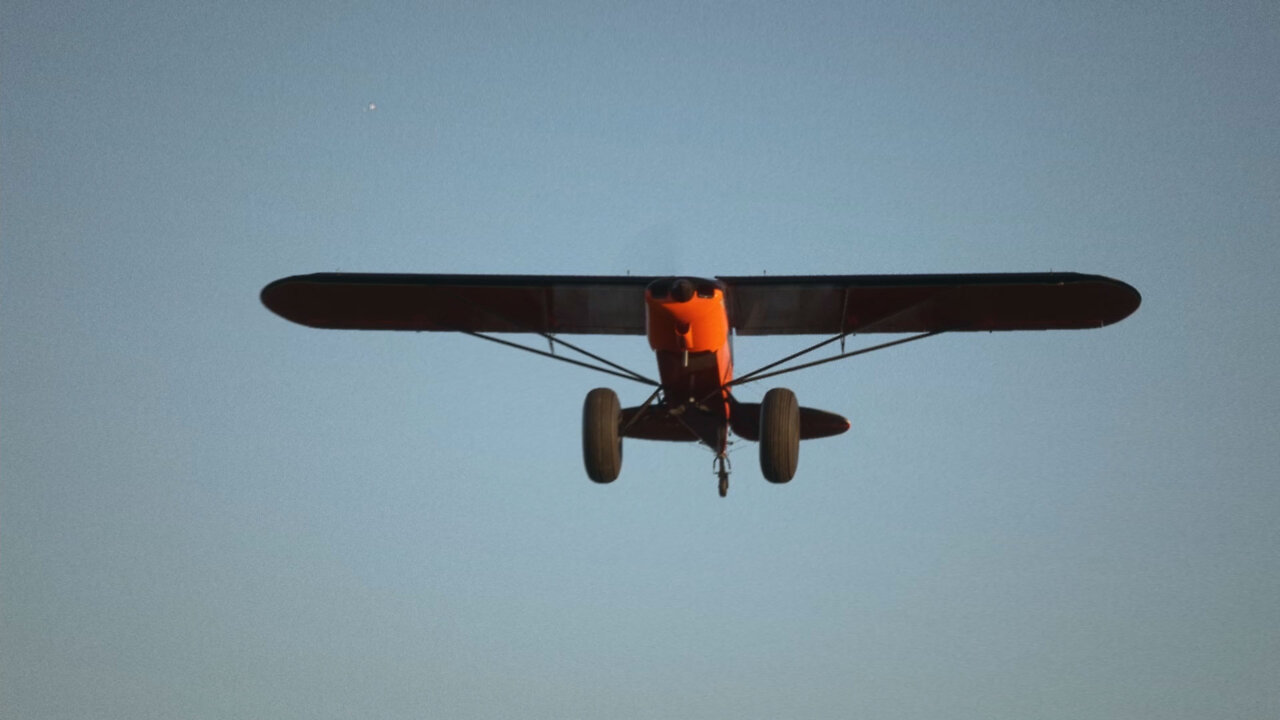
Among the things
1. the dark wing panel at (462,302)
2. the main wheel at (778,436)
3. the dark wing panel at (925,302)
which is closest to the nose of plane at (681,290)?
the main wheel at (778,436)

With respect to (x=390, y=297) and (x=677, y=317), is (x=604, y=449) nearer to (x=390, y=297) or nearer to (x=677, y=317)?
(x=677, y=317)

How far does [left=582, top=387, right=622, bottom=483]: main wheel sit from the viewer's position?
1562 centimetres

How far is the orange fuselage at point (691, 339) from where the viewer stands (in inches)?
595

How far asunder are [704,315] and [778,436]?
160 centimetres

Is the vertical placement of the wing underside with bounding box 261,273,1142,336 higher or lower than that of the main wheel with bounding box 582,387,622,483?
higher

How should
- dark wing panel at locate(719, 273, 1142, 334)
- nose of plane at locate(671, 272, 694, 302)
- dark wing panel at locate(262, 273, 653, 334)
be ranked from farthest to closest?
dark wing panel at locate(262, 273, 653, 334)
dark wing panel at locate(719, 273, 1142, 334)
nose of plane at locate(671, 272, 694, 302)

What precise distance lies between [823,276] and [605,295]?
2876mm

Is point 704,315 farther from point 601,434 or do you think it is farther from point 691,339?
point 601,434

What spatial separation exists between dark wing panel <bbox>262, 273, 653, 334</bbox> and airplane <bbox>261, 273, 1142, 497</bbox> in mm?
20

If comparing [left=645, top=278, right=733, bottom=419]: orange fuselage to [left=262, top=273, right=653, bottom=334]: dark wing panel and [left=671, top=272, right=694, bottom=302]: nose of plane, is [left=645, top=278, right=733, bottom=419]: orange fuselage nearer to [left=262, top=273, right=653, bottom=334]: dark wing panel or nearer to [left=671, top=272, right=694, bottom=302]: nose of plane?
[left=671, top=272, right=694, bottom=302]: nose of plane

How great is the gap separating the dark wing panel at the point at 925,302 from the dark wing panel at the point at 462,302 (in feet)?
5.49

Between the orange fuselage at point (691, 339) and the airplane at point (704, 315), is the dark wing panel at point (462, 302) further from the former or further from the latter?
the orange fuselage at point (691, 339)

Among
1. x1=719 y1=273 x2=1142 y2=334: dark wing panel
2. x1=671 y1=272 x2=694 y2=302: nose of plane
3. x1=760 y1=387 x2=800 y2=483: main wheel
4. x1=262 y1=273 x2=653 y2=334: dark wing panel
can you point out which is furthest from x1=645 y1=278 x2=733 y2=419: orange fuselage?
x1=262 y1=273 x2=653 y2=334: dark wing panel

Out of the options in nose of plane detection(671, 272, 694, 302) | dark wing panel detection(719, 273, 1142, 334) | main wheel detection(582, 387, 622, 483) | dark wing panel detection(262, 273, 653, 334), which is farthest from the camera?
dark wing panel detection(262, 273, 653, 334)
